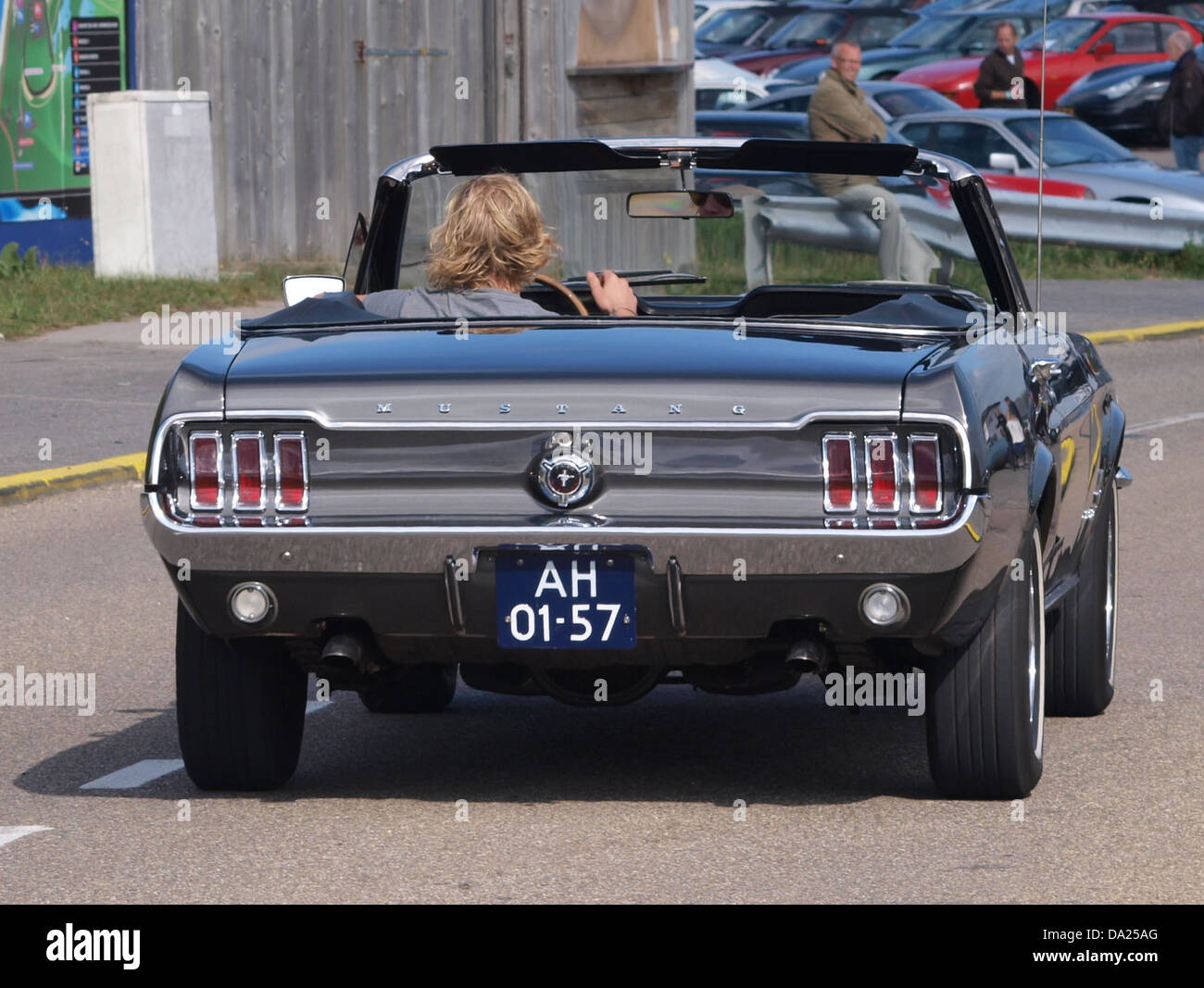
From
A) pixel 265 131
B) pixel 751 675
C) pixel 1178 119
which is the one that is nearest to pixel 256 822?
pixel 751 675

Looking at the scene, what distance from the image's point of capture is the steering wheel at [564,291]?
19.7 ft

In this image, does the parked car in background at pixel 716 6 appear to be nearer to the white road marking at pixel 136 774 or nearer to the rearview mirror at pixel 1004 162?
the rearview mirror at pixel 1004 162

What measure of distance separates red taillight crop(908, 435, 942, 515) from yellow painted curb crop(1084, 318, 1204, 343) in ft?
40.6

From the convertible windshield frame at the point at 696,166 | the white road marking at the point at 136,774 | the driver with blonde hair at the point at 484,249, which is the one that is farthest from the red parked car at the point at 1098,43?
the white road marking at the point at 136,774

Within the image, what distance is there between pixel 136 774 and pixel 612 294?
1.74 meters

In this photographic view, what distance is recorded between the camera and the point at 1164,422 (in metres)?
13.2

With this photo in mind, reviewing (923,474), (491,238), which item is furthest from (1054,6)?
(923,474)

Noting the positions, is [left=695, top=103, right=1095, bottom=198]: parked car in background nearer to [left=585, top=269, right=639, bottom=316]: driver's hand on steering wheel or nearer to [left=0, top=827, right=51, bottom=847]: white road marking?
[left=585, top=269, right=639, bottom=316]: driver's hand on steering wheel

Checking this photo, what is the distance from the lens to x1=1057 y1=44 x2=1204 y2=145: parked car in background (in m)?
32.0

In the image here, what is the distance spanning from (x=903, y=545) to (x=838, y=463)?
21 cm

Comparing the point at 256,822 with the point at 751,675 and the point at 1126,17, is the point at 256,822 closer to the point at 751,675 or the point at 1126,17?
the point at 751,675

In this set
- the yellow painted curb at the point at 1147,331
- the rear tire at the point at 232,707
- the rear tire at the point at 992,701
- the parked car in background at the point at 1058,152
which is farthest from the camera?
the parked car in background at the point at 1058,152

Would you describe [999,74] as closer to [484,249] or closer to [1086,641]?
[1086,641]

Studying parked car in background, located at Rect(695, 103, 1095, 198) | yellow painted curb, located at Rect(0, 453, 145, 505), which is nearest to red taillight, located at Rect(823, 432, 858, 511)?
yellow painted curb, located at Rect(0, 453, 145, 505)
